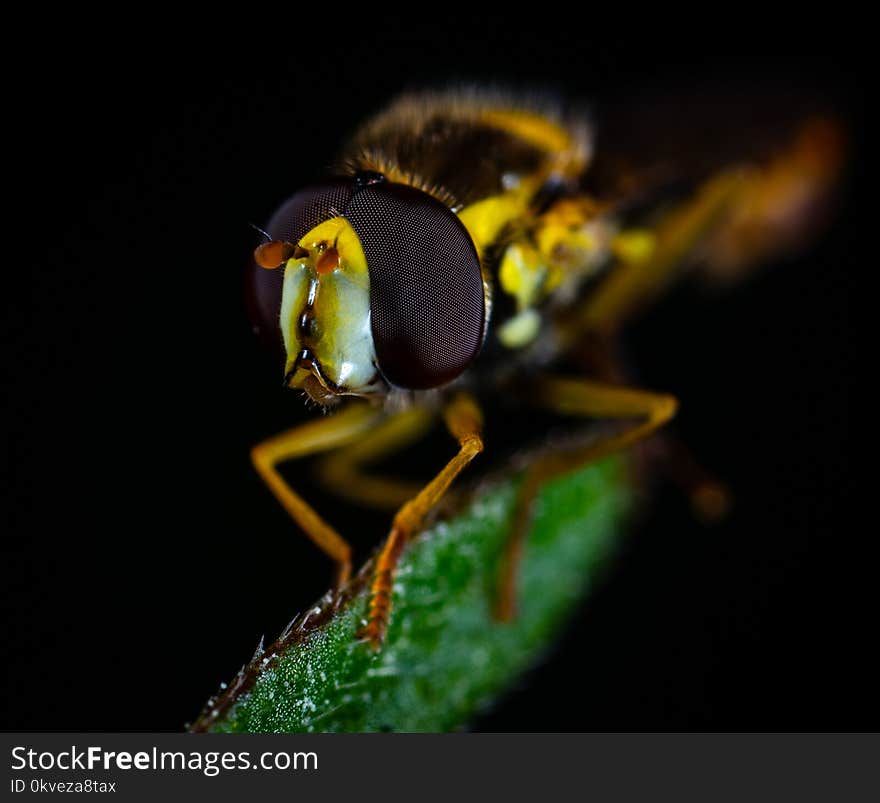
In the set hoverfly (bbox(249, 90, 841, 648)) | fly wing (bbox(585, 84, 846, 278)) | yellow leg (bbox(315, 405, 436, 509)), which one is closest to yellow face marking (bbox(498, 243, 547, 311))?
hoverfly (bbox(249, 90, 841, 648))

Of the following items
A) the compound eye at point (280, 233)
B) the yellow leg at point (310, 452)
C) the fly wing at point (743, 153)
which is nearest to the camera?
the compound eye at point (280, 233)

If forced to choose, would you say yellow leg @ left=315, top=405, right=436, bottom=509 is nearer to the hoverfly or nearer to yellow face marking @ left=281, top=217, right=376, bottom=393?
the hoverfly

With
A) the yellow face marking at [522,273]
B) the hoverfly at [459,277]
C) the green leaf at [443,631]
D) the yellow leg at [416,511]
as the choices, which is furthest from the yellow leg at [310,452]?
the yellow face marking at [522,273]

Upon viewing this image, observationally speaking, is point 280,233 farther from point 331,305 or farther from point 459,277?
point 459,277

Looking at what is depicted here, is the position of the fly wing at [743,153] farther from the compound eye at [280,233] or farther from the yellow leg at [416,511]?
the compound eye at [280,233]

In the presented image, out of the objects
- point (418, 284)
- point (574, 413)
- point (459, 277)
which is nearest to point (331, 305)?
point (418, 284)
